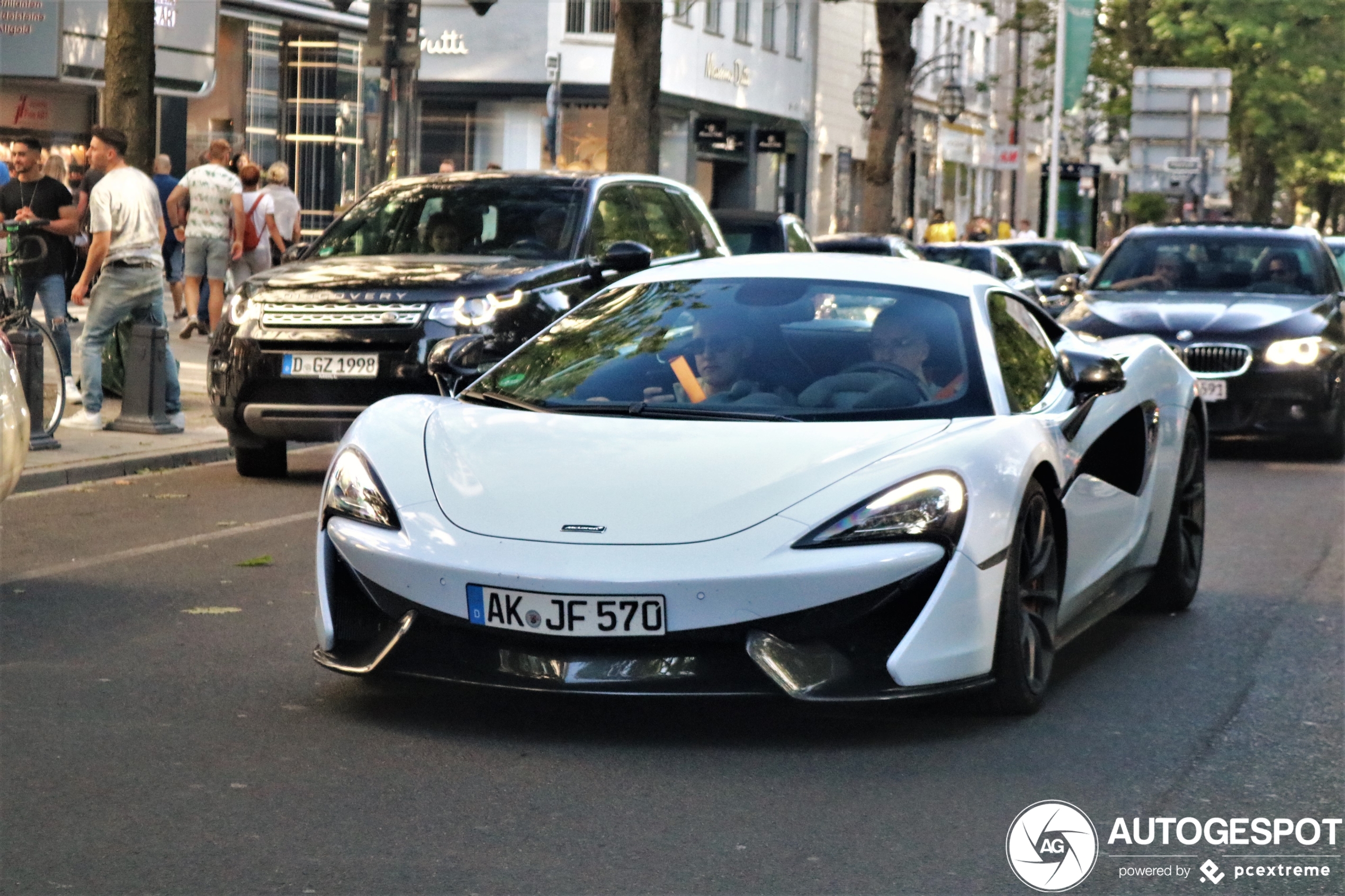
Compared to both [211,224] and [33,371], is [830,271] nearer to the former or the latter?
[33,371]

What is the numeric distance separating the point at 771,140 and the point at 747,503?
43.5 metres

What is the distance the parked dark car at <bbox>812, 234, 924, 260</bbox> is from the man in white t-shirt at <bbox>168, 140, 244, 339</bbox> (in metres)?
5.98

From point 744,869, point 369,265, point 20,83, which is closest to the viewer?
point 744,869

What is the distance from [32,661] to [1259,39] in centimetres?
4225

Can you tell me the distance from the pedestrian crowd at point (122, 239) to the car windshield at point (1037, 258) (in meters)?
11.5

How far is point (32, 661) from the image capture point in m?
6.70

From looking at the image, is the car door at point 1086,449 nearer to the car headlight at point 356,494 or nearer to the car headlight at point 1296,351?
the car headlight at point 356,494

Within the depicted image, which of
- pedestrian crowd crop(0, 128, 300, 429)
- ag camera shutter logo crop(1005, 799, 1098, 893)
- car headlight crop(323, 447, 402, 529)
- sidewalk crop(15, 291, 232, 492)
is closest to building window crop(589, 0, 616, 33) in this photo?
pedestrian crowd crop(0, 128, 300, 429)

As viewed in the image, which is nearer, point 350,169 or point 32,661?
point 32,661

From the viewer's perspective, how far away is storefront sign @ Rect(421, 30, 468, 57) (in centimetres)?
4272

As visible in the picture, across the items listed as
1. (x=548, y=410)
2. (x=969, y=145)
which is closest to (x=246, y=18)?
(x=548, y=410)

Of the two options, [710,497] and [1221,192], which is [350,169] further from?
[710,497]

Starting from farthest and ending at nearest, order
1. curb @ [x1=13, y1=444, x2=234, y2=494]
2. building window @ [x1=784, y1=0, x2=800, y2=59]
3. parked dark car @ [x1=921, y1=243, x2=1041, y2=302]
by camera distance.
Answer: building window @ [x1=784, y1=0, x2=800, y2=59], parked dark car @ [x1=921, y1=243, x2=1041, y2=302], curb @ [x1=13, y1=444, x2=234, y2=494]

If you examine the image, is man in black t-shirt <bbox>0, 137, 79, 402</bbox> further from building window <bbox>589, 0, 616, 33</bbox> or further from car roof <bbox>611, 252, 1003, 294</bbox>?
building window <bbox>589, 0, 616, 33</bbox>
